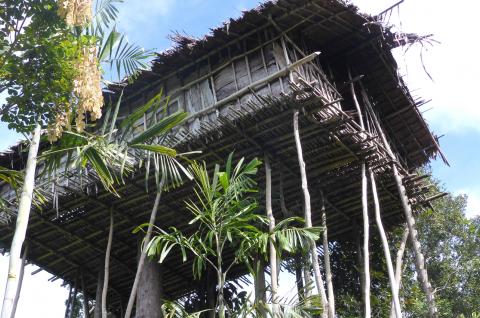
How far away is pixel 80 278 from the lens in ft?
46.7

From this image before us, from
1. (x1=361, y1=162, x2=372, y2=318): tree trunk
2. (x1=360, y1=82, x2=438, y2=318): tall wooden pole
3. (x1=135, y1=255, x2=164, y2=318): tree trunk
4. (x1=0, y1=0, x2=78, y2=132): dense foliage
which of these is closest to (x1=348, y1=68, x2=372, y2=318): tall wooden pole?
(x1=361, y1=162, x2=372, y2=318): tree trunk

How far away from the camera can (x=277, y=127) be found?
10039 millimetres

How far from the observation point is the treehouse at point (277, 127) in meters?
10.2

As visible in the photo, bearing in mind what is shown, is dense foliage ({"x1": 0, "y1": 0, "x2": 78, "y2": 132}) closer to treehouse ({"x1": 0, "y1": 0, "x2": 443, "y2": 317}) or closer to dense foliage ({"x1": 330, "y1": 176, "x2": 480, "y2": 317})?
treehouse ({"x1": 0, "y1": 0, "x2": 443, "y2": 317})

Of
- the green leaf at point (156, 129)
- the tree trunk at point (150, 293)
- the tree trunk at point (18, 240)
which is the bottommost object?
the tree trunk at point (18, 240)

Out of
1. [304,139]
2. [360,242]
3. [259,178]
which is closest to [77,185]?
[259,178]

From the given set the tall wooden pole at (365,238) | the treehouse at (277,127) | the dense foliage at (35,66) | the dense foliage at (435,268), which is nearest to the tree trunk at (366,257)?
the tall wooden pole at (365,238)

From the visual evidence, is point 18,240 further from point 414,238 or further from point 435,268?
point 435,268

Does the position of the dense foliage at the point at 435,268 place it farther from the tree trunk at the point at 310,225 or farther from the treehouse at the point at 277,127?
the tree trunk at the point at 310,225

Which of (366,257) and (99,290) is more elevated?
(99,290)

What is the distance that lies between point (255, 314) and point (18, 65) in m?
3.68

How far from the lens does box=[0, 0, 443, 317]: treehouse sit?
33.5 feet

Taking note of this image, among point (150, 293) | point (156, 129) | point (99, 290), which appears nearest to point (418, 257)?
point (150, 293)

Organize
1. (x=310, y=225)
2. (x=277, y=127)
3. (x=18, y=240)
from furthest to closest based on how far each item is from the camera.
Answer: (x=277, y=127)
(x=310, y=225)
(x=18, y=240)
